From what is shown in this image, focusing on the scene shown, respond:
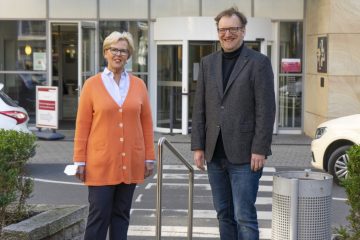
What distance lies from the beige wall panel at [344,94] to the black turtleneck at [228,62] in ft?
34.0

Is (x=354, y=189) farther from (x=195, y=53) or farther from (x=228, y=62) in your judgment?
(x=195, y=53)

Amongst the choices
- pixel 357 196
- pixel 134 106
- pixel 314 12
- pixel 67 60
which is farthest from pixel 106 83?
pixel 67 60

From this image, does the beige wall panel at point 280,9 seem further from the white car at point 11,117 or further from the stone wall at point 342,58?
the white car at point 11,117

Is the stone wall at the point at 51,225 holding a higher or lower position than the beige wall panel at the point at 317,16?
lower

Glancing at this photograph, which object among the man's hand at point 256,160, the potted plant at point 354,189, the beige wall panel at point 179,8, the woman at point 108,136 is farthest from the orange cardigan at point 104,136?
the beige wall panel at point 179,8

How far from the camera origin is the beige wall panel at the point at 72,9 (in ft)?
56.3

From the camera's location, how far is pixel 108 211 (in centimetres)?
496

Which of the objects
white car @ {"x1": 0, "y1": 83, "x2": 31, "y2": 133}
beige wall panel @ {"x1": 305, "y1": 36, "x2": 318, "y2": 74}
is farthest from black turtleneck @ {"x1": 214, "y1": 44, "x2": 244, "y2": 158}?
beige wall panel @ {"x1": 305, "y1": 36, "x2": 318, "y2": 74}

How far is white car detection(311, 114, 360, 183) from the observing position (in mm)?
10156

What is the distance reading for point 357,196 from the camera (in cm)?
498

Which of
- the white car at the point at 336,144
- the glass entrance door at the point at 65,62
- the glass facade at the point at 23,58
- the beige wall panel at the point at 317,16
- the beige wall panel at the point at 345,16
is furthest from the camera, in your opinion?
the glass entrance door at the point at 65,62

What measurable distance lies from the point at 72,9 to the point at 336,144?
30.1 feet

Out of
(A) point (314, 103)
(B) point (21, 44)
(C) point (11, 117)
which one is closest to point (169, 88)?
(A) point (314, 103)

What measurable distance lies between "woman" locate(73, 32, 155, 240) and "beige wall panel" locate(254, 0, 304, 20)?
12465 millimetres
